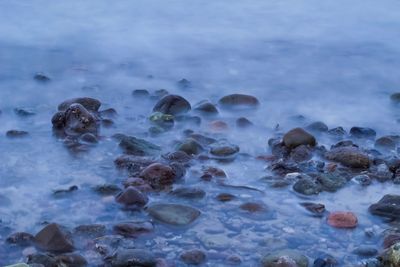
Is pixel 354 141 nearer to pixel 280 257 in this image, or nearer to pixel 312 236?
pixel 312 236

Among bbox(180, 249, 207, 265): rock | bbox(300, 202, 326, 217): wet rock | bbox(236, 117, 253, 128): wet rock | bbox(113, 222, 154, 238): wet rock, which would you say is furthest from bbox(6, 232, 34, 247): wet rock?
Answer: bbox(236, 117, 253, 128): wet rock

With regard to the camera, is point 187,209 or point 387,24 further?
point 387,24

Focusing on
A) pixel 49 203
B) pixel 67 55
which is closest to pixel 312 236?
pixel 49 203

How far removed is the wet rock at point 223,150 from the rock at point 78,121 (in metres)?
0.87

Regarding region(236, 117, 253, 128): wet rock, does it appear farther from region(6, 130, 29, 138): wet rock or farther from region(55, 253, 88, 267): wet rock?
region(55, 253, 88, 267): wet rock

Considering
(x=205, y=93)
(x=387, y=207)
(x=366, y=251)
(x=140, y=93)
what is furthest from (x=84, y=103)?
(x=366, y=251)

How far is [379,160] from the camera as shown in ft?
15.1

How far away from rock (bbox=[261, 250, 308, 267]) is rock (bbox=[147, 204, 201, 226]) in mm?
546

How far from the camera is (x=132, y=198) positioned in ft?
12.9

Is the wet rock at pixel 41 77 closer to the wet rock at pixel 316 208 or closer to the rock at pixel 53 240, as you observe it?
the rock at pixel 53 240

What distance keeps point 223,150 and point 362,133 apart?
3.69ft

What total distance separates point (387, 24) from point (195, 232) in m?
5.47

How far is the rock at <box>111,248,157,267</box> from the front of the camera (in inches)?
131

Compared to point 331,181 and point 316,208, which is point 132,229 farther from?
point 331,181
